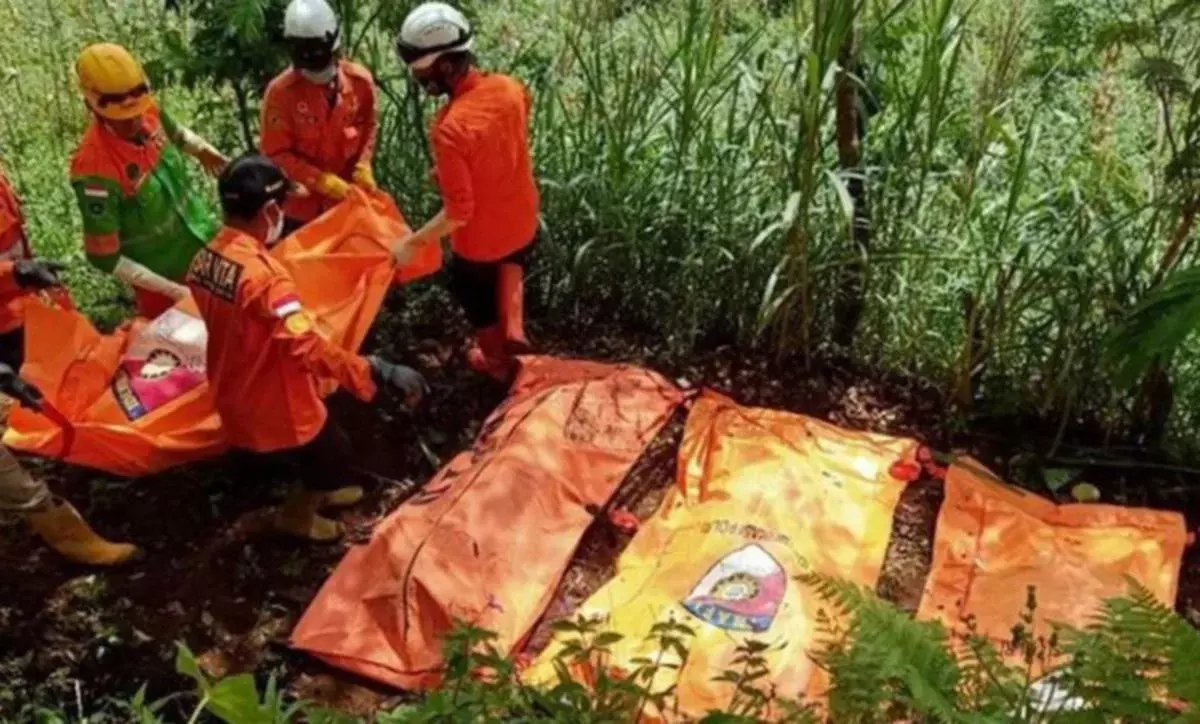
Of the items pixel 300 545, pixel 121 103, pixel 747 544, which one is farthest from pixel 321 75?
pixel 747 544

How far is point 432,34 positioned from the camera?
3658mm

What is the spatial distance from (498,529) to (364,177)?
4.21ft

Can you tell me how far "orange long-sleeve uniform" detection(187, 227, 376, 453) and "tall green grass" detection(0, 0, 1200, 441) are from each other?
3.91 ft

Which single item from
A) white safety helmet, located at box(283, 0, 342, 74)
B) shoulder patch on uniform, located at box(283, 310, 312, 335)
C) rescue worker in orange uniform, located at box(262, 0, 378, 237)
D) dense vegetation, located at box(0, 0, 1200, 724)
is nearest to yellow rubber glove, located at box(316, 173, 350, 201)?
rescue worker in orange uniform, located at box(262, 0, 378, 237)

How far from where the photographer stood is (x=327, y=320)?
3.86 metres

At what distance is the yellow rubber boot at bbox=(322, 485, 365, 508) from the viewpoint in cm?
378

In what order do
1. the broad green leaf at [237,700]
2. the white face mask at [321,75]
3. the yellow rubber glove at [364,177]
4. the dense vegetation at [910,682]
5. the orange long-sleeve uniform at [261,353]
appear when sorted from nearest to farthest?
the broad green leaf at [237,700], the dense vegetation at [910,682], the orange long-sleeve uniform at [261,353], the white face mask at [321,75], the yellow rubber glove at [364,177]

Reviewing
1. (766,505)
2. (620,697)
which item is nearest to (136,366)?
(766,505)

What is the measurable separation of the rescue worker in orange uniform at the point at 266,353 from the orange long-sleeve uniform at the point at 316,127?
0.58m

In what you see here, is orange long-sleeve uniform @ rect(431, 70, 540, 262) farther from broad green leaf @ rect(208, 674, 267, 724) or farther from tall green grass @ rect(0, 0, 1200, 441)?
broad green leaf @ rect(208, 674, 267, 724)

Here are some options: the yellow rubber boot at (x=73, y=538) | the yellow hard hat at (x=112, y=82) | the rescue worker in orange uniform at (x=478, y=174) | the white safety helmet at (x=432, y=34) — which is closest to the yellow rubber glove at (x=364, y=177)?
Answer: the rescue worker in orange uniform at (x=478, y=174)

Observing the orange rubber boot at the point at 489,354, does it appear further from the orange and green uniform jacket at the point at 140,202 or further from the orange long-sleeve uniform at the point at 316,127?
the orange and green uniform jacket at the point at 140,202

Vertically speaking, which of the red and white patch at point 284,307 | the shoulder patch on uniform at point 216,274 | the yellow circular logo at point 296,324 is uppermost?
the shoulder patch on uniform at point 216,274

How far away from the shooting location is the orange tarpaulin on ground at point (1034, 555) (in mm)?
3381
